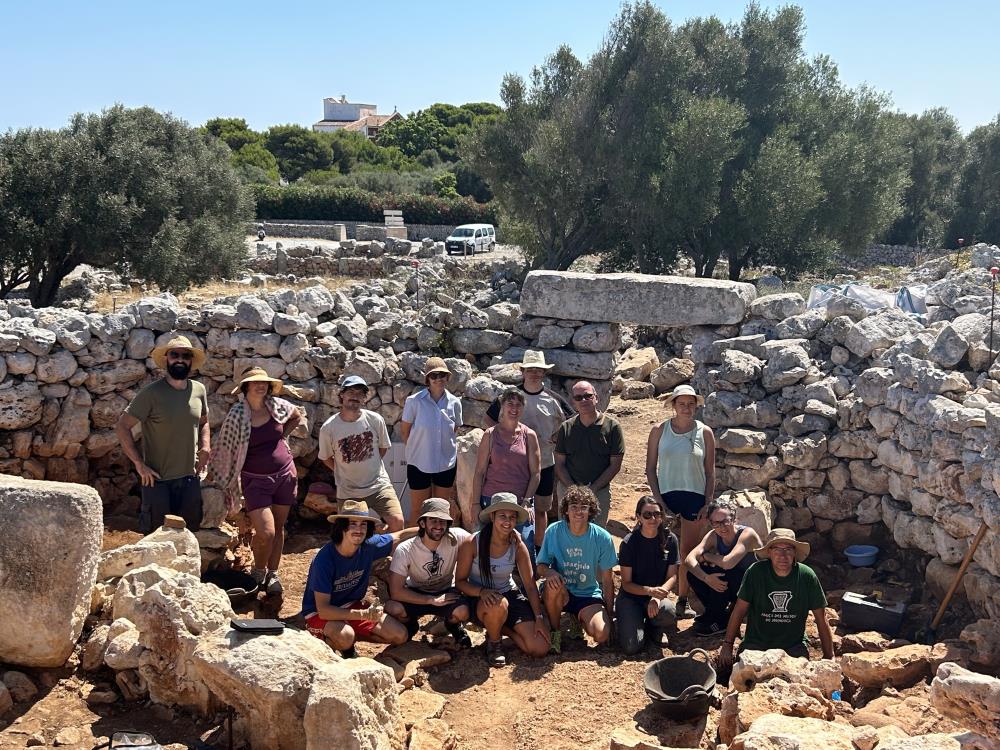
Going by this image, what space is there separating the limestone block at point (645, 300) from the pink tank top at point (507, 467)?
2.40 m

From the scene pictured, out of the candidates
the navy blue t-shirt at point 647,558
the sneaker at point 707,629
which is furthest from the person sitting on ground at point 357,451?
the sneaker at point 707,629

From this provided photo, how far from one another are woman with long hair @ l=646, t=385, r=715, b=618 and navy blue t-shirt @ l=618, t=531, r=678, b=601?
608 millimetres

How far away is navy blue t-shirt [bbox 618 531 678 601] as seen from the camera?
634 centimetres

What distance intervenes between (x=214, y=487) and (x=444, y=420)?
7.33ft

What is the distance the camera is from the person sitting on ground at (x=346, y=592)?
5656 mm

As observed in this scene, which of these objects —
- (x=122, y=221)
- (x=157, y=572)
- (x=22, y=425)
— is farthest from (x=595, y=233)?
(x=157, y=572)

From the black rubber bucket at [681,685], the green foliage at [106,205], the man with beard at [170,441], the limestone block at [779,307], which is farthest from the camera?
the green foliage at [106,205]

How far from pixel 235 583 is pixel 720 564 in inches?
137

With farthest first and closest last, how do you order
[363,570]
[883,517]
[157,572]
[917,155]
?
1. [917,155]
2. [883,517]
3. [363,570]
4. [157,572]

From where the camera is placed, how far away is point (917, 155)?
115ft

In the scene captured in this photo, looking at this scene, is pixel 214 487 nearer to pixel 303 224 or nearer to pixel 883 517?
pixel 883 517

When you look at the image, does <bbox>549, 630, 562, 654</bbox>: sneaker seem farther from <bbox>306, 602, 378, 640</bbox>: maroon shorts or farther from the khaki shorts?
the khaki shorts

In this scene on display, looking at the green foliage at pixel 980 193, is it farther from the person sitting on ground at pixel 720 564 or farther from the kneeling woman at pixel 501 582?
the kneeling woman at pixel 501 582

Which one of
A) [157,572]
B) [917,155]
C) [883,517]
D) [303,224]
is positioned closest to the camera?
[157,572]
